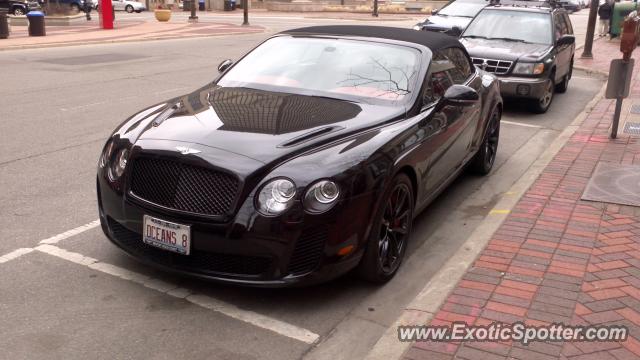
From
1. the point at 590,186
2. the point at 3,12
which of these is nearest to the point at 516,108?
the point at 590,186

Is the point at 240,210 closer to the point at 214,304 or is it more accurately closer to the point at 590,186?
the point at 214,304

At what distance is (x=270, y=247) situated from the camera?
12.1 feet

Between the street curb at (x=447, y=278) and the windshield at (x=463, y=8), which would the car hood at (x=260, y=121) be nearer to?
the street curb at (x=447, y=278)

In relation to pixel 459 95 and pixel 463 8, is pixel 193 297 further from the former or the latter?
pixel 463 8

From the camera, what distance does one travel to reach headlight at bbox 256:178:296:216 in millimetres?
3662

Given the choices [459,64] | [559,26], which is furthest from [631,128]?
[459,64]

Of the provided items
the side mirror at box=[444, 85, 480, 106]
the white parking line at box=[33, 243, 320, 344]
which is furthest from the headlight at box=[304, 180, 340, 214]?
the side mirror at box=[444, 85, 480, 106]

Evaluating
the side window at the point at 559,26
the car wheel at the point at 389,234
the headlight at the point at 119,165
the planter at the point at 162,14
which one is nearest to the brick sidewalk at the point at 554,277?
the car wheel at the point at 389,234

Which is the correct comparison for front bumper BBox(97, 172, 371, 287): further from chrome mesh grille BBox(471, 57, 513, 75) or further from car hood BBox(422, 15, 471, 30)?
car hood BBox(422, 15, 471, 30)

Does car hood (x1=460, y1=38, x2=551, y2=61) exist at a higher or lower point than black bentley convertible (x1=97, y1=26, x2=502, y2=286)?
higher

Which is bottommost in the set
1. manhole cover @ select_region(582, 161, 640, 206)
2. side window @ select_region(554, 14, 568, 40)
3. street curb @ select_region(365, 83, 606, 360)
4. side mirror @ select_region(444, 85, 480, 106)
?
street curb @ select_region(365, 83, 606, 360)

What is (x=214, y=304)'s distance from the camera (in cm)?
398

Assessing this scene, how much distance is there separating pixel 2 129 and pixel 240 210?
6.02 meters

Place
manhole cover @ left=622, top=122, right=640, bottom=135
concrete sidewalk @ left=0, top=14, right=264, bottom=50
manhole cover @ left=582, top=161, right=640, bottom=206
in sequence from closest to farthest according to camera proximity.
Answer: manhole cover @ left=582, top=161, right=640, bottom=206 < manhole cover @ left=622, top=122, right=640, bottom=135 < concrete sidewalk @ left=0, top=14, right=264, bottom=50
